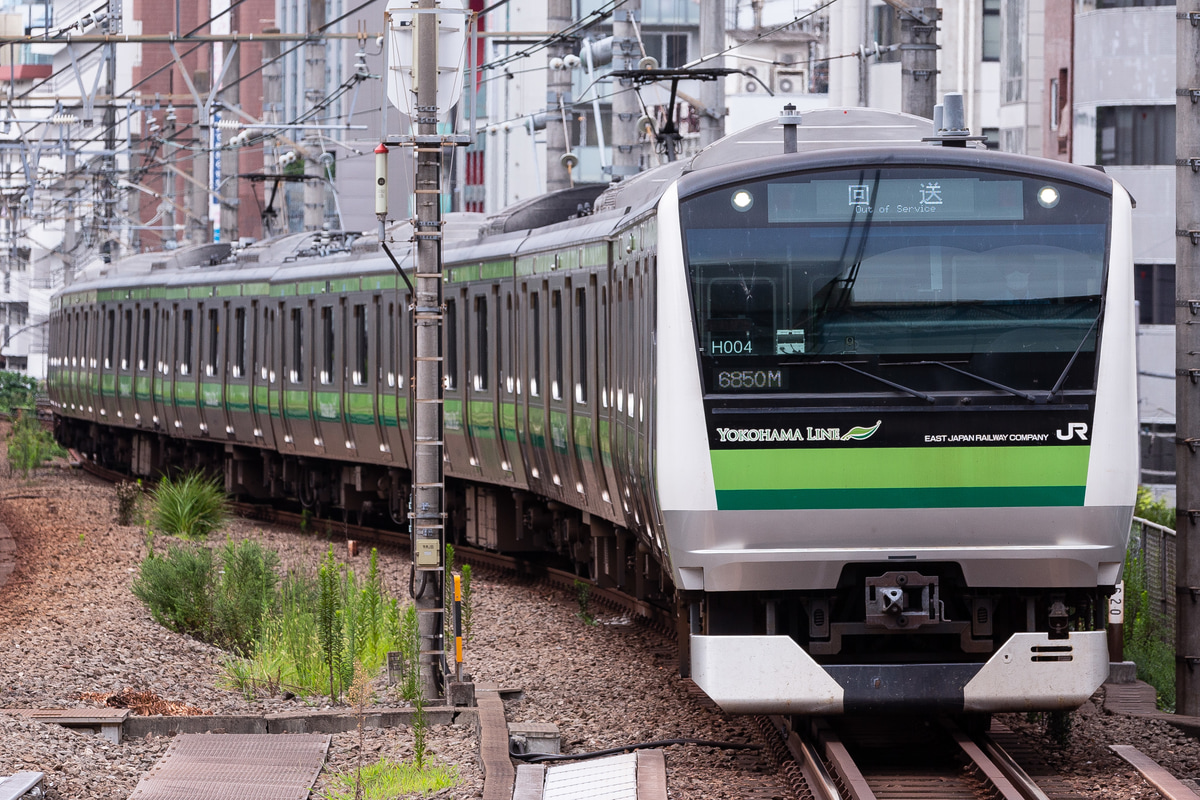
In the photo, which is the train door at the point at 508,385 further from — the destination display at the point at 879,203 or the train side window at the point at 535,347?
the destination display at the point at 879,203

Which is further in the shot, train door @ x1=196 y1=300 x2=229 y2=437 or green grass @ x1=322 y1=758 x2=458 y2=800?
train door @ x1=196 y1=300 x2=229 y2=437

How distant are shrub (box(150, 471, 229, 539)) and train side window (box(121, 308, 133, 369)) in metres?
8.76

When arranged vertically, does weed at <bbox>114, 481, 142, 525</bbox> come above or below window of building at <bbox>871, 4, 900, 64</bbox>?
below

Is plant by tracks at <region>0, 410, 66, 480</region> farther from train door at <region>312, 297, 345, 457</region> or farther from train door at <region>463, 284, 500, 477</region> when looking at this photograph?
train door at <region>463, 284, 500, 477</region>

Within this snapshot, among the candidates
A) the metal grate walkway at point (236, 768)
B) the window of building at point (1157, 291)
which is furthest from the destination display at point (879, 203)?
the window of building at point (1157, 291)

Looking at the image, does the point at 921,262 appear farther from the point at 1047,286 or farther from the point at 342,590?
the point at 342,590

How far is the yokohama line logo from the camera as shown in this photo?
29.7 feet

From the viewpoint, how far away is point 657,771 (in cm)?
909

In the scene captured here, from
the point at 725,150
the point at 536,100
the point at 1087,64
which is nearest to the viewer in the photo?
the point at 725,150

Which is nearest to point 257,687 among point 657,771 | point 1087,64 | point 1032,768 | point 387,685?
point 387,685

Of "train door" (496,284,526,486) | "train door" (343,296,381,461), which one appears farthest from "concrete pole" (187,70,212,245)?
"train door" (496,284,526,486)

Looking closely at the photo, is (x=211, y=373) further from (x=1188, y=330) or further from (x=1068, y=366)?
(x=1068, y=366)

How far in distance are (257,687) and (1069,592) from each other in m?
4.81

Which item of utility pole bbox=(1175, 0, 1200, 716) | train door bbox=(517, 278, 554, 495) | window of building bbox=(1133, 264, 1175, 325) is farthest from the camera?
window of building bbox=(1133, 264, 1175, 325)
